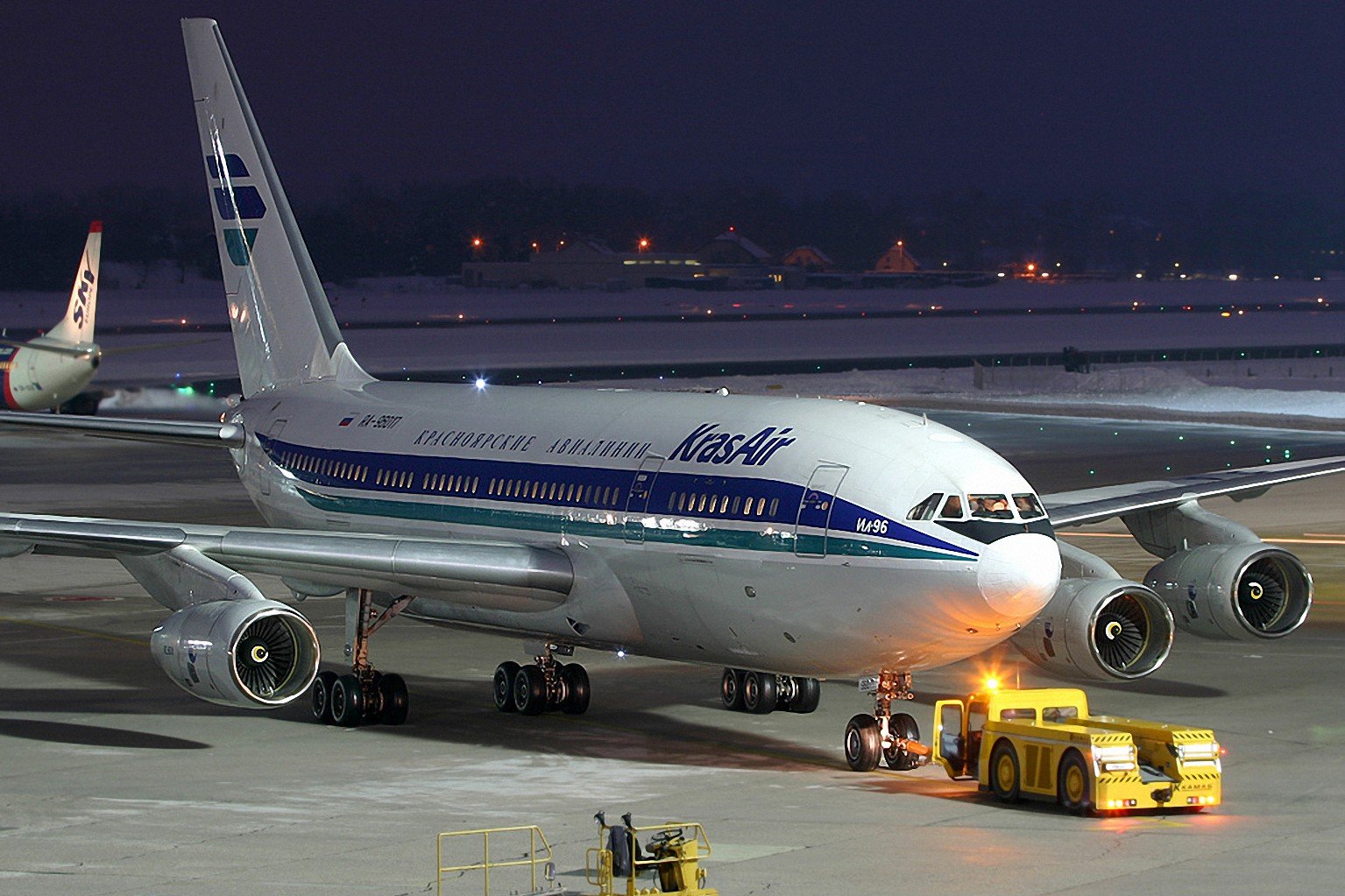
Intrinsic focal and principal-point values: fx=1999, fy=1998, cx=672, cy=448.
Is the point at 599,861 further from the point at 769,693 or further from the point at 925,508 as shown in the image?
the point at 769,693

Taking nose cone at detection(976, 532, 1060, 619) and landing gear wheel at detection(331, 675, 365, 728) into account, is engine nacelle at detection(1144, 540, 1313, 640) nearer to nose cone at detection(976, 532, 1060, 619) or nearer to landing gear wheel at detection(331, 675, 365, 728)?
nose cone at detection(976, 532, 1060, 619)

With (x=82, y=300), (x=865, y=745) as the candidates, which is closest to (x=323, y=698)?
(x=865, y=745)

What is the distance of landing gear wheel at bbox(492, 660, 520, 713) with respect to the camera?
28188 mm

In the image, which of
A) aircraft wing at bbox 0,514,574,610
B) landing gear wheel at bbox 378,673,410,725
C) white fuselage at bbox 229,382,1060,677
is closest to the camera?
white fuselage at bbox 229,382,1060,677

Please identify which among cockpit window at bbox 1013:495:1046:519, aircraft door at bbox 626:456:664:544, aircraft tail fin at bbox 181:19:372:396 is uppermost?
aircraft tail fin at bbox 181:19:372:396

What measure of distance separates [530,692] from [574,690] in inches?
24.7

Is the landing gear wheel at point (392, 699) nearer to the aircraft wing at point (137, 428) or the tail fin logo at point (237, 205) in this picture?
the aircraft wing at point (137, 428)

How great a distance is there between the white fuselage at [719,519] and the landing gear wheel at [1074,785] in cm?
174

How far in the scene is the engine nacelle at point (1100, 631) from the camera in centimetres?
2536

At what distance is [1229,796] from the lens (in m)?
22.4

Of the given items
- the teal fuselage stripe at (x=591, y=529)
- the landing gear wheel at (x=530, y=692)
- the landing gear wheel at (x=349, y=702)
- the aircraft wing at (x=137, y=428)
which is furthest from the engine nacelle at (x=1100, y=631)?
the aircraft wing at (x=137, y=428)

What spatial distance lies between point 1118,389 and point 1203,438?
76.0 feet

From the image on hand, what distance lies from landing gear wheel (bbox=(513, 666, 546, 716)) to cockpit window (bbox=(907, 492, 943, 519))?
24.5 ft

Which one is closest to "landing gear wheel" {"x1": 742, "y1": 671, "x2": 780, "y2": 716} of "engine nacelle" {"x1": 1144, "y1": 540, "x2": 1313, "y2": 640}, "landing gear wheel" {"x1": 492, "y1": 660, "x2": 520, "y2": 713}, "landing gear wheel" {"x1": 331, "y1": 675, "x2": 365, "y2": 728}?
"landing gear wheel" {"x1": 492, "y1": 660, "x2": 520, "y2": 713}
